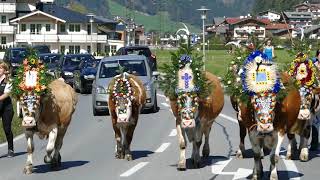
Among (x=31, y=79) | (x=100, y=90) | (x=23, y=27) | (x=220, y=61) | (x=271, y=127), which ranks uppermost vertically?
(x=23, y=27)

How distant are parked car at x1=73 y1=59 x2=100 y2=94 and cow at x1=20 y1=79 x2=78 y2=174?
2127 centimetres

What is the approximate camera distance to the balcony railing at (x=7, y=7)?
11206cm

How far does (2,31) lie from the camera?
11012 cm

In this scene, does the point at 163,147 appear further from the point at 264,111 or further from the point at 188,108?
the point at 264,111

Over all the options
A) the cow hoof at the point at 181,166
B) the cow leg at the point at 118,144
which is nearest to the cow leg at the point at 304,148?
the cow hoof at the point at 181,166

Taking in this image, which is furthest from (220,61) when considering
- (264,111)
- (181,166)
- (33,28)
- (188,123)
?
(264,111)

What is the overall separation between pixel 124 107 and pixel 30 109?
2.22m

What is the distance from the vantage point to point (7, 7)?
369ft

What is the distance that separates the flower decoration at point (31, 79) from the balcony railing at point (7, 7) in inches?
4035

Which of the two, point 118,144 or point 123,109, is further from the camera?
point 118,144

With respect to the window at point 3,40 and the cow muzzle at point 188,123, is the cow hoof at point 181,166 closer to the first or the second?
A: the cow muzzle at point 188,123

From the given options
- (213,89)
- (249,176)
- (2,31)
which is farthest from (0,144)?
(2,31)

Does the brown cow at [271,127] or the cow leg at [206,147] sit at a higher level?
→ the brown cow at [271,127]

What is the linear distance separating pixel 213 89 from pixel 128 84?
5.65 ft
